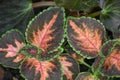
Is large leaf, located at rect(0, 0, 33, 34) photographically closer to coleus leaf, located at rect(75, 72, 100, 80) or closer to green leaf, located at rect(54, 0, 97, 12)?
green leaf, located at rect(54, 0, 97, 12)

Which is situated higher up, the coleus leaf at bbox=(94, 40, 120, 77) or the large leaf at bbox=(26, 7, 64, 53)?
the large leaf at bbox=(26, 7, 64, 53)

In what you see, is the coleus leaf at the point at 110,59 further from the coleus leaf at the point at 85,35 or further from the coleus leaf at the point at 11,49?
the coleus leaf at the point at 11,49

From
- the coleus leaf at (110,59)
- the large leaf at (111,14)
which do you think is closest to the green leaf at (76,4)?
the large leaf at (111,14)

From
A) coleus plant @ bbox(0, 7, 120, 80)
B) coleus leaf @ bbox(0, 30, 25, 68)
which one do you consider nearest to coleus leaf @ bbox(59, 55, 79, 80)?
coleus plant @ bbox(0, 7, 120, 80)

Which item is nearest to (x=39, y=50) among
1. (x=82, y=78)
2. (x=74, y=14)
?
(x=82, y=78)

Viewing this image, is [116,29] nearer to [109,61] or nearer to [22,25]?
[109,61]
